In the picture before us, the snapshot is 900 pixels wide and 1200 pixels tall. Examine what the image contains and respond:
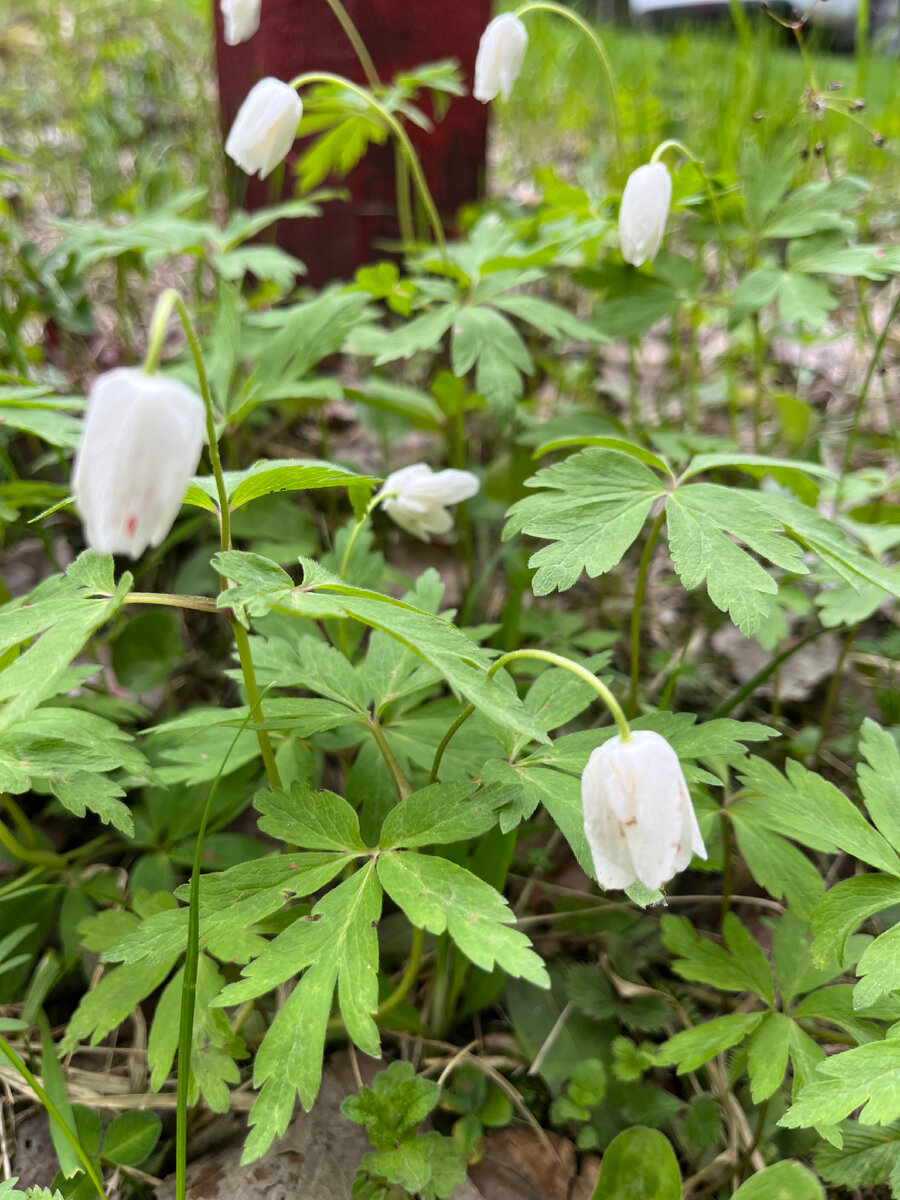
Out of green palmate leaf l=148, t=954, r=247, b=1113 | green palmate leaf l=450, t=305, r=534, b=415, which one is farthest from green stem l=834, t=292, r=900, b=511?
green palmate leaf l=148, t=954, r=247, b=1113

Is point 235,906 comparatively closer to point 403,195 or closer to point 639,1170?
point 639,1170

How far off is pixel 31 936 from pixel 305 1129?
2.01 feet

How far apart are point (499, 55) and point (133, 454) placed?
1.51 meters

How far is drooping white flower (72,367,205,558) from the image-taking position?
2.97 feet

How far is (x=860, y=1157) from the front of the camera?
1176 mm

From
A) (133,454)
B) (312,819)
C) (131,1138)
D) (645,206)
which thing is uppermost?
(645,206)

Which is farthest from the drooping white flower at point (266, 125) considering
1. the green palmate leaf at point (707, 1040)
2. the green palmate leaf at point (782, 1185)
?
the green palmate leaf at point (782, 1185)

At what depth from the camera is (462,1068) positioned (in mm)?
1426

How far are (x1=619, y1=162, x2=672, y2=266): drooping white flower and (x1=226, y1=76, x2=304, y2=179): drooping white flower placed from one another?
701mm

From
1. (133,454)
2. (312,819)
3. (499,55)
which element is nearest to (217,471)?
(133,454)

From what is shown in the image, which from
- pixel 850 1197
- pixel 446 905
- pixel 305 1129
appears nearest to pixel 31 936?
pixel 305 1129

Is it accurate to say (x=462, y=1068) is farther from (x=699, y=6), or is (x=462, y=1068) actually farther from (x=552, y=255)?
(x=699, y=6)

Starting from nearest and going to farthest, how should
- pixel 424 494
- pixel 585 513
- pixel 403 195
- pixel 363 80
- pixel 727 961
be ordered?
pixel 727 961 < pixel 585 513 < pixel 424 494 < pixel 403 195 < pixel 363 80

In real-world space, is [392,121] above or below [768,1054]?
above
